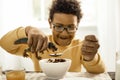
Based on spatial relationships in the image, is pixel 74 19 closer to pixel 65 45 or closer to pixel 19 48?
pixel 65 45

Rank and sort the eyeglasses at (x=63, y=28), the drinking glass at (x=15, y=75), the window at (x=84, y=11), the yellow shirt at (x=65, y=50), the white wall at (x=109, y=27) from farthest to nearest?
the window at (x=84, y=11)
the white wall at (x=109, y=27)
the eyeglasses at (x=63, y=28)
the yellow shirt at (x=65, y=50)
the drinking glass at (x=15, y=75)

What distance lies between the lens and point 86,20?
303 centimetres

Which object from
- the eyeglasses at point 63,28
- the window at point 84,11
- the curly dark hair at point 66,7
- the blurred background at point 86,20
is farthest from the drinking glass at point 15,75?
the window at point 84,11

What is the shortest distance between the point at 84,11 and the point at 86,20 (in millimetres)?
114

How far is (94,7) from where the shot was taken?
2988 millimetres

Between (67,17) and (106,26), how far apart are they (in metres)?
1.32

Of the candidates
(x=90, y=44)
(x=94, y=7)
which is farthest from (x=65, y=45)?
(x=94, y=7)

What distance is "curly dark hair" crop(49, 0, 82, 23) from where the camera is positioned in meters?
1.59

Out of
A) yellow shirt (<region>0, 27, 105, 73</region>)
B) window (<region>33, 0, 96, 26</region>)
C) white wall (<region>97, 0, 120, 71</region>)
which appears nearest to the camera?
yellow shirt (<region>0, 27, 105, 73</region>)

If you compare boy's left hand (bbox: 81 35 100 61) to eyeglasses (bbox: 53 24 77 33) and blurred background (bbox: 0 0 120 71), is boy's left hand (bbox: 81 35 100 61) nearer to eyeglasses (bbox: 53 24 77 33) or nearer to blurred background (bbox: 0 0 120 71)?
eyeglasses (bbox: 53 24 77 33)

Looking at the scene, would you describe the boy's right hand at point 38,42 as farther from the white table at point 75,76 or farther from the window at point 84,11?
the window at point 84,11

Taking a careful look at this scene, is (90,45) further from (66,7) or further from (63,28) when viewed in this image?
(66,7)

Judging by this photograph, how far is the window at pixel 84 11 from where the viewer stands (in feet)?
9.70

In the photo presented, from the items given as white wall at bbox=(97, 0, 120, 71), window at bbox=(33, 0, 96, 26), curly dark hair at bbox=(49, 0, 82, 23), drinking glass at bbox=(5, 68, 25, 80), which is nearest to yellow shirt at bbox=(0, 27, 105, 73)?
curly dark hair at bbox=(49, 0, 82, 23)
